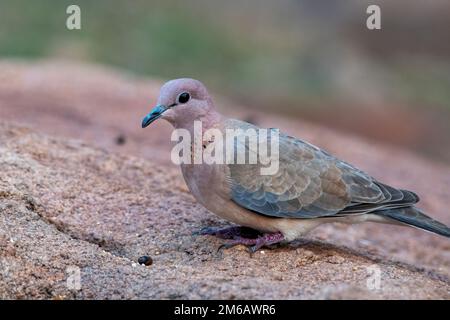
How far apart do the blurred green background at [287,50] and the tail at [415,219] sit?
26.1ft

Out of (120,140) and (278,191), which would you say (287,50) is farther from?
(278,191)

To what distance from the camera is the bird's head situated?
5.07m

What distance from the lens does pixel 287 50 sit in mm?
16922

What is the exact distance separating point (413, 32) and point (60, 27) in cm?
754

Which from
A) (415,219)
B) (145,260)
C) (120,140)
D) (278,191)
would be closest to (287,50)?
(120,140)

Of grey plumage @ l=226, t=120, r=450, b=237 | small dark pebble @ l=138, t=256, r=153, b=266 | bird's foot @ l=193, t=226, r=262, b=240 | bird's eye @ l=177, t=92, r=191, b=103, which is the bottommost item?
small dark pebble @ l=138, t=256, r=153, b=266

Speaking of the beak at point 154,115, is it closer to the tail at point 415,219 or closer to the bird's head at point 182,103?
the bird's head at point 182,103

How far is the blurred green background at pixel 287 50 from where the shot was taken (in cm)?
1405

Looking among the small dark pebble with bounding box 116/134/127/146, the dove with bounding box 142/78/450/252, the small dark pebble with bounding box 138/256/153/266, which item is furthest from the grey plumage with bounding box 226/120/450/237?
the small dark pebble with bounding box 116/134/127/146

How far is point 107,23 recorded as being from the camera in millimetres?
16109

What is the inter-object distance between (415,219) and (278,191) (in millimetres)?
989

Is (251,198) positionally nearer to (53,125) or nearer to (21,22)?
(53,125)

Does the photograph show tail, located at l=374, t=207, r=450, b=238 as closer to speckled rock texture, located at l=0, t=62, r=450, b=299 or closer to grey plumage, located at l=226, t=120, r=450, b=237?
grey plumage, located at l=226, t=120, r=450, b=237
